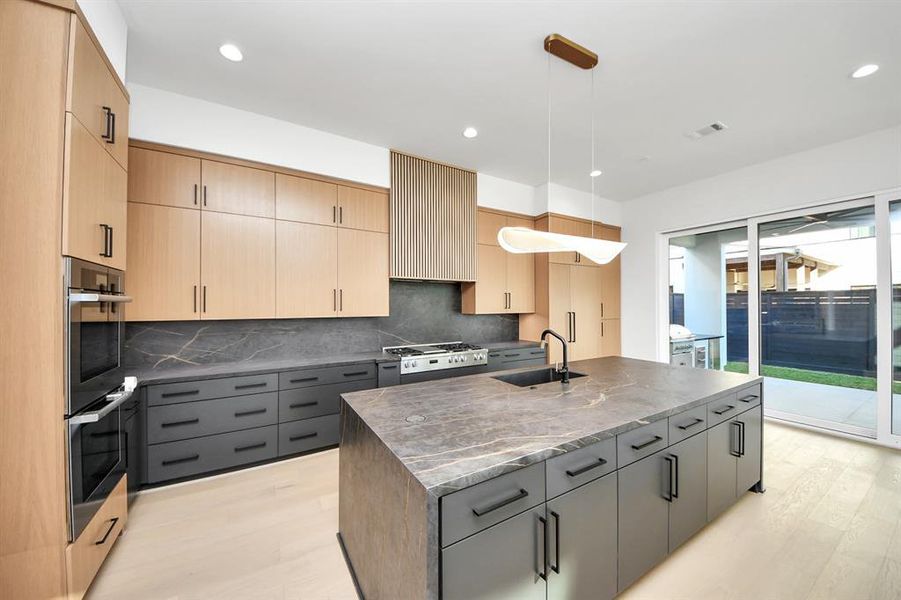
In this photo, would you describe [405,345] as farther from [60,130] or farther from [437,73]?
[60,130]

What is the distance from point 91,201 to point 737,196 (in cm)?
569

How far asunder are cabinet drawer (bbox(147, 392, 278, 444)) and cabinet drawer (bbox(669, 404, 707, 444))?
9.09 ft

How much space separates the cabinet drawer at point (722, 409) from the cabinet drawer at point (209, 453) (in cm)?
306

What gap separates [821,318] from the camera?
362 centimetres

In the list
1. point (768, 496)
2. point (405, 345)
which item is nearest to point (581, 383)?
point (768, 496)

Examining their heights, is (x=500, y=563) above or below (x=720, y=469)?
above

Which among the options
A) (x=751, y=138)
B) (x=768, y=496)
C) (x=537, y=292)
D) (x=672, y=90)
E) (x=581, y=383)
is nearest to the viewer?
(x=581, y=383)

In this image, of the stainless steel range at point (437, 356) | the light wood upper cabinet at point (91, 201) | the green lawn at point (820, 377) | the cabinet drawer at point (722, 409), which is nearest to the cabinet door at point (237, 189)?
the light wood upper cabinet at point (91, 201)

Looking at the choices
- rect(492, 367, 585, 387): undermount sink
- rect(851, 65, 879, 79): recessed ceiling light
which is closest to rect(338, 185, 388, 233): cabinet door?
rect(492, 367, 585, 387): undermount sink

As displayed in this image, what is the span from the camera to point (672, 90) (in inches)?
100

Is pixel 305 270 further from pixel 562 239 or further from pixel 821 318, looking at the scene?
pixel 821 318

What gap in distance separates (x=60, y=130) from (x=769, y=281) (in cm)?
588

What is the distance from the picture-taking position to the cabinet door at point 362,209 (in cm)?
336

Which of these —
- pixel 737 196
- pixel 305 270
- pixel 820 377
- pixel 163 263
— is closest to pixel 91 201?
pixel 163 263
